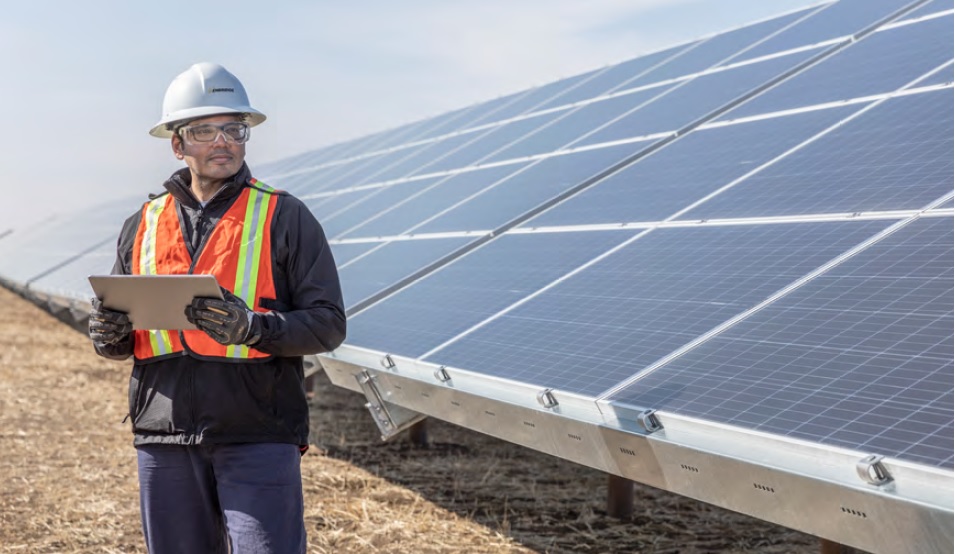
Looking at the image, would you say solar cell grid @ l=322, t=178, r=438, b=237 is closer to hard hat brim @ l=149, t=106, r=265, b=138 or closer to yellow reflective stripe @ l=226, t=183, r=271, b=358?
hard hat brim @ l=149, t=106, r=265, b=138


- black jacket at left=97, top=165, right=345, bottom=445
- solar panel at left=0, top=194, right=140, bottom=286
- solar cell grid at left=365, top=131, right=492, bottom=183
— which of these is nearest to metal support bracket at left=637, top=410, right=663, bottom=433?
black jacket at left=97, top=165, right=345, bottom=445

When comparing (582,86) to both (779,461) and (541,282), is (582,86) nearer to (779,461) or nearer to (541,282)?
(541,282)

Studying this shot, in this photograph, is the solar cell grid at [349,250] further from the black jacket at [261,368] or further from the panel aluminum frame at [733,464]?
the black jacket at [261,368]

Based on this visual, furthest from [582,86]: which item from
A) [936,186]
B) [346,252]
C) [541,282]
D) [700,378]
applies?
[700,378]

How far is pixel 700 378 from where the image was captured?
425 cm

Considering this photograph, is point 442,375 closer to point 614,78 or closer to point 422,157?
point 614,78

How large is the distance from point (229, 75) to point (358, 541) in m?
3.88

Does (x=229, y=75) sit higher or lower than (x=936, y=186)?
higher

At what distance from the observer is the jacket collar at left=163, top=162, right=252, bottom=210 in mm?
4047

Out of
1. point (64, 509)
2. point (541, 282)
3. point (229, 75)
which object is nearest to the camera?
point (229, 75)

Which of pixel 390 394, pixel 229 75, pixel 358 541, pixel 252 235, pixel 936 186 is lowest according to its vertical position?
pixel 358 541

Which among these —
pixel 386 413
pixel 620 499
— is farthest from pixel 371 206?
pixel 386 413

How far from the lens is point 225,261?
395 centimetres

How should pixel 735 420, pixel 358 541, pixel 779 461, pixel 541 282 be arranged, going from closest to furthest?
pixel 779 461 → pixel 735 420 → pixel 541 282 → pixel 358 541
